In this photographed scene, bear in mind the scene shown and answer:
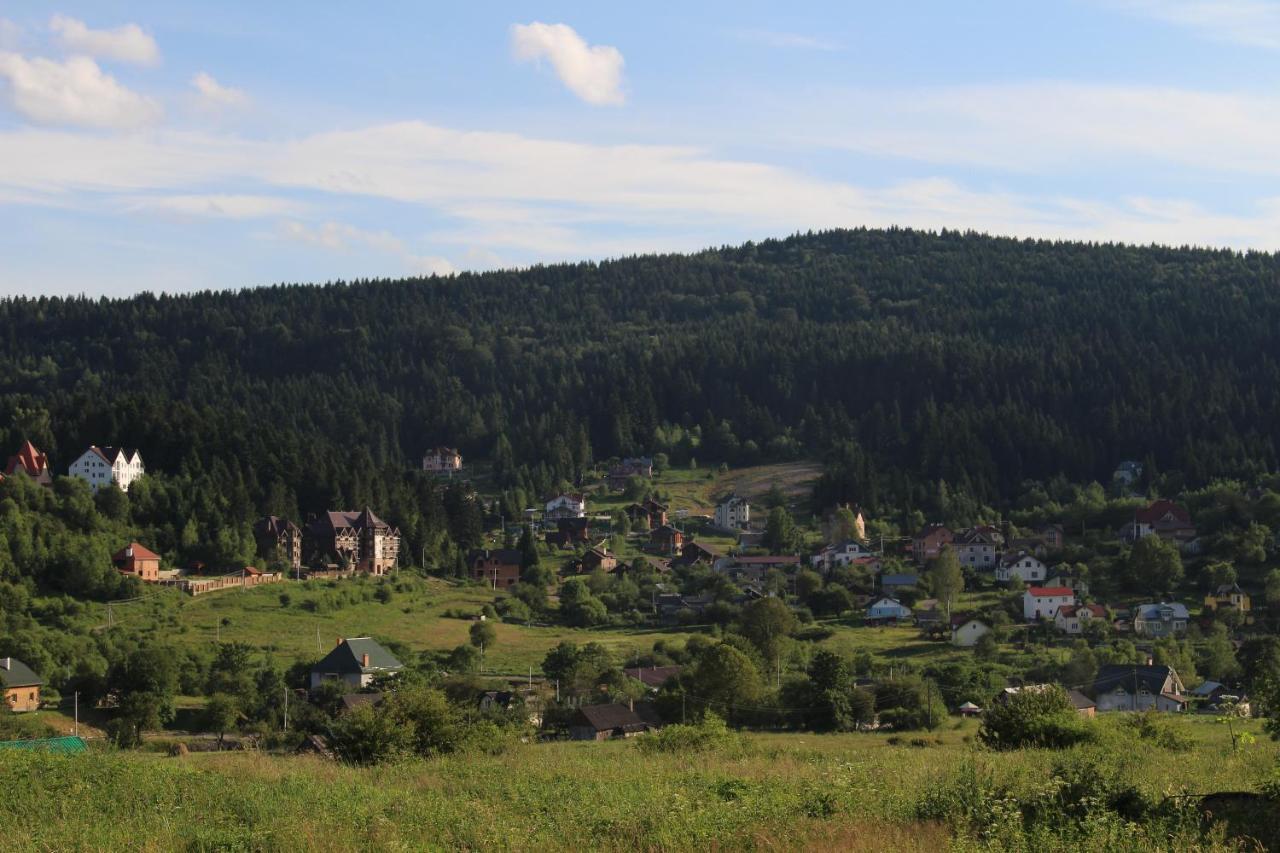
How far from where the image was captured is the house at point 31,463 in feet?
270

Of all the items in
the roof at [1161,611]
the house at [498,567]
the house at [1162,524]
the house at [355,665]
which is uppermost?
the house at [1162,524]

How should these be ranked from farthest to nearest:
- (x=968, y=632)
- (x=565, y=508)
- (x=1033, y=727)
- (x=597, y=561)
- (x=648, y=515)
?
1. (x=565, y=508)
2. (x=648, y=515)
3. (x=597, y=561)
4. (x=968, y=632)
5. (x=1033, y=727)

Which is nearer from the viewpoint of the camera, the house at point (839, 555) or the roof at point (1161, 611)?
the roof at point (1161, 611)

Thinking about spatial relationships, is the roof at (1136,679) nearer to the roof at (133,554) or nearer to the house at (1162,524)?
the house at (1162,524)

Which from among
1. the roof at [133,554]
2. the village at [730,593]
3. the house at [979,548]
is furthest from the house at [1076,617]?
the roof at [133,554]

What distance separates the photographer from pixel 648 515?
106 metres

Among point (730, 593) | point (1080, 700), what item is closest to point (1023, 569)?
point (730, 593)

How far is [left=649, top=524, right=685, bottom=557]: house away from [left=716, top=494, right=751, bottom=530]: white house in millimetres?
7254

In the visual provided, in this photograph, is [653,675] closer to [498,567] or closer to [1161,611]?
[1161,611]

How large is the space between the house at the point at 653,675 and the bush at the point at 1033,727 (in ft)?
73.3

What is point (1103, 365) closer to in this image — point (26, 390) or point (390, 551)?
point (390, 551)

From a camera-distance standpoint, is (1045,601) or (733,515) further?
(733,515)

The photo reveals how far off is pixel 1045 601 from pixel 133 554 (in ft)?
138

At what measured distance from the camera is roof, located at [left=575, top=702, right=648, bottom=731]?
44562 millimetres
